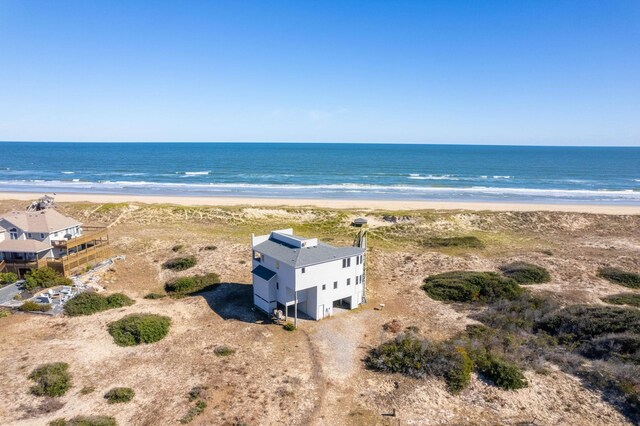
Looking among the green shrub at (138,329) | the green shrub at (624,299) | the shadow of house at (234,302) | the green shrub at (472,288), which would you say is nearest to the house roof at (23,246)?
the green shrub at (138,329)

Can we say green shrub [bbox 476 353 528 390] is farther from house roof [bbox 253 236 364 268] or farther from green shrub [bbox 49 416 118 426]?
green shrub [bbox 49 416 118 426]

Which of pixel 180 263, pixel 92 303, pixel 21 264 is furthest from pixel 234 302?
pixel 21 264

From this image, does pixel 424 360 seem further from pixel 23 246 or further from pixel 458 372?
pixel 23 246

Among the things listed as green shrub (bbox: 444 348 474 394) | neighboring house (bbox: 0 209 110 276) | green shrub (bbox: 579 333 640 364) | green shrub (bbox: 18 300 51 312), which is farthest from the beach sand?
neighboring house (bbox: 0 209 110 276)

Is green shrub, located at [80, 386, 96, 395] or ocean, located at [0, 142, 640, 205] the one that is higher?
ocean, located at [0, 142, 640, 205]

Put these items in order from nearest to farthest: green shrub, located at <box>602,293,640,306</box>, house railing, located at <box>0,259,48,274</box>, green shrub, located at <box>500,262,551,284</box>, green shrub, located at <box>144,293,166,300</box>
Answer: green shrub, located at <box>602,293,640,306</box> < green shrub, located at <box>144,293,166,300</box> < house railing, located at <box>0,259,48,274</box> < green shrub, located at <box>500,262,551,284</box>

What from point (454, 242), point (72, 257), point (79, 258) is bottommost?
point (454, 242)
